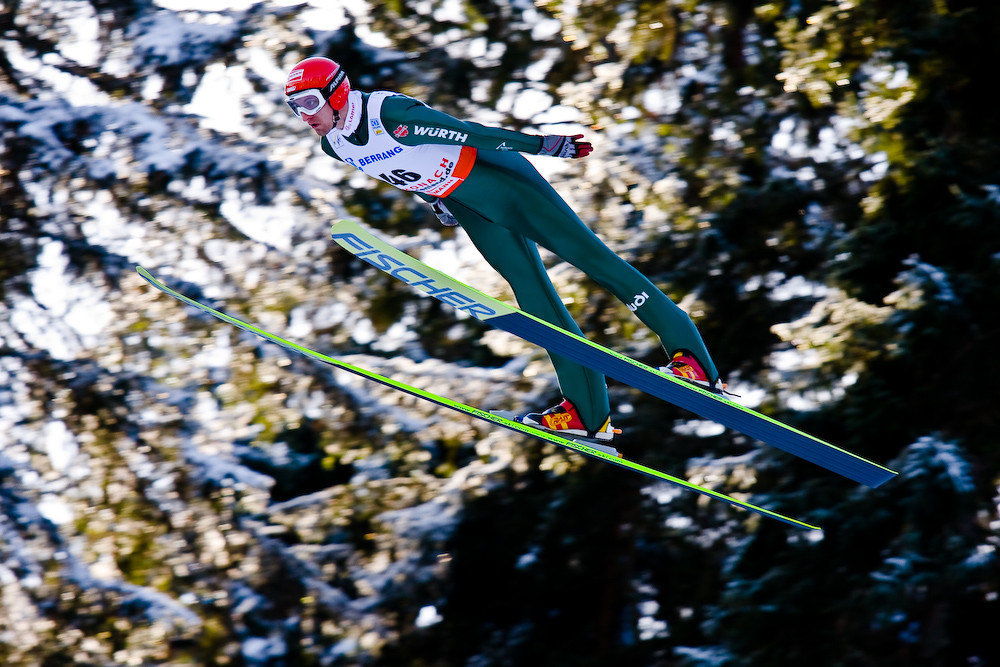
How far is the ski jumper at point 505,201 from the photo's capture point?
3.69 m

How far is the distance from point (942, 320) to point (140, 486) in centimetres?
744

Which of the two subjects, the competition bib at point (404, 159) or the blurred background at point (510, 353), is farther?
the blurred background at point (510, 353)

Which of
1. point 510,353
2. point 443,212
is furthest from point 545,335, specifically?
point 510,353

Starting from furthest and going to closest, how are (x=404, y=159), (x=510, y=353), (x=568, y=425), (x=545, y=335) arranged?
(x=510, y=353) → (x=568, y=425) → (x=545, y=335) → (x=404, y=159)

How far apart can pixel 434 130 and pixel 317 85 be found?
455mm

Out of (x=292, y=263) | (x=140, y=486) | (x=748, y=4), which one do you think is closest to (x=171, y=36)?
(x=292, y=263)

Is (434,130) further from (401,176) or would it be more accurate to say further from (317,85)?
(317,85)

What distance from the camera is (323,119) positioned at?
3.67m

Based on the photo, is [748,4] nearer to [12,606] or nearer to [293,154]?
[293,154]

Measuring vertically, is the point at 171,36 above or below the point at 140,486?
above

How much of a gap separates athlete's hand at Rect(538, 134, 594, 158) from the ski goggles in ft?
2.73

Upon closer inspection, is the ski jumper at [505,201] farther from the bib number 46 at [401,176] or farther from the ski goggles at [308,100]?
the ski goggles at [308,100]

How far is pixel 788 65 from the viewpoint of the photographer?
29.1ft

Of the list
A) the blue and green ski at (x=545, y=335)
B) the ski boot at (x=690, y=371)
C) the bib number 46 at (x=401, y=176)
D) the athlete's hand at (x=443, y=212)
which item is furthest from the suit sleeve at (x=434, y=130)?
the ski boot at (x=690, y=371)
